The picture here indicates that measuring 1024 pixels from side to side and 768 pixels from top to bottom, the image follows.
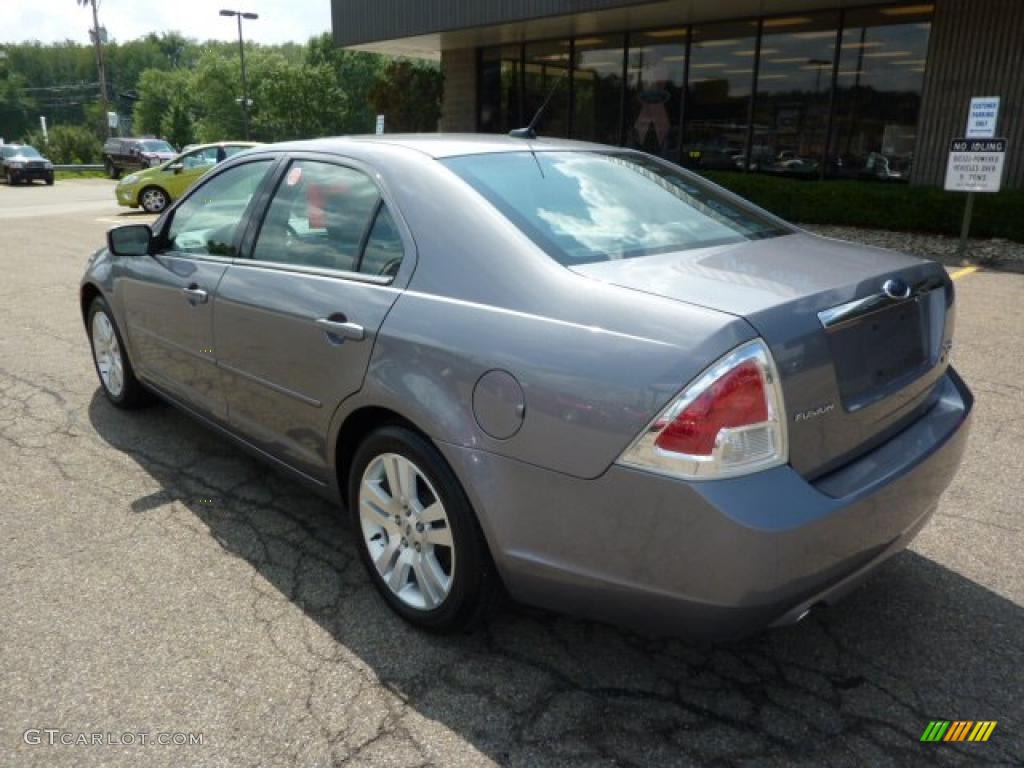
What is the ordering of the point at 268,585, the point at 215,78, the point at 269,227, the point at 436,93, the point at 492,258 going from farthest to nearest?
the point at 215,78 → the point at 436,93 → the point at 269,227 → the point at 268,585 → the point at 492,258

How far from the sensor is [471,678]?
250 centimetres

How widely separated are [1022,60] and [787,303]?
12669 millimetres

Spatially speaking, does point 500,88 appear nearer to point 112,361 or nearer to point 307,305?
point 112,361

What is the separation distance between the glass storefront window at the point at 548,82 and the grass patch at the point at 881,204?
16.1 feet

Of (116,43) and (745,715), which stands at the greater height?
(116,43)

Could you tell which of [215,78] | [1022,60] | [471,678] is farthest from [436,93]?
[215,78]

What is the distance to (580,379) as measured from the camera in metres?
2.09

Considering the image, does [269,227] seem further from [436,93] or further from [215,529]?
[436,93]

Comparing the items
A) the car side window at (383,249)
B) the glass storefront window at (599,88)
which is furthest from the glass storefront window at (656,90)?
the car side window at (383,249)

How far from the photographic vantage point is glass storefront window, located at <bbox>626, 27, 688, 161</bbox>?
15953mm

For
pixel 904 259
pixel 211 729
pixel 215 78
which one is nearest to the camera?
pixel 211 729

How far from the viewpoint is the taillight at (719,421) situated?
195 centimetres

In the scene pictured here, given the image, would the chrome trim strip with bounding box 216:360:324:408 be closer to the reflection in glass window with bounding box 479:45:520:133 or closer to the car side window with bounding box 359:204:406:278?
the car side window with bounding box 359:204:406:278

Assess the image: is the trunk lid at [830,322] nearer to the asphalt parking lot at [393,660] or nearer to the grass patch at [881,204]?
the asphalt parking lot at [393,660]
